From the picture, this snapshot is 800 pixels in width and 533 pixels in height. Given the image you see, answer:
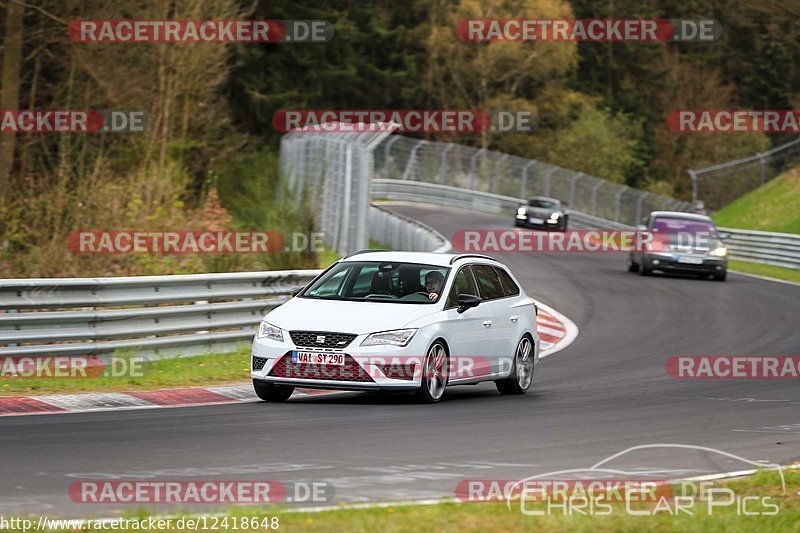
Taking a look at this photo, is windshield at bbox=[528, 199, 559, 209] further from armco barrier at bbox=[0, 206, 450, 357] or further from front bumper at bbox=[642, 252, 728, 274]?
armco barrier at bbox=[0, 206, 450, 357]

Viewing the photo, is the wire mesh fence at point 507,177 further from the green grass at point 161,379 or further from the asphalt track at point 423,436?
the green grass at point 161,379

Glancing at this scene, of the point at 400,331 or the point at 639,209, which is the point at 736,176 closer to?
the point at 639,209

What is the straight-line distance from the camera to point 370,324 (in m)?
13.3

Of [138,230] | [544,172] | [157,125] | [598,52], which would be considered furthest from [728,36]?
[138,230]

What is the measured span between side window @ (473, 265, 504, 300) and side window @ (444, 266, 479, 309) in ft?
0.57

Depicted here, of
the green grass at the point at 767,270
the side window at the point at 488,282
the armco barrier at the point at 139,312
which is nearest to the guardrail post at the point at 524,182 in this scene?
the green grass at the point at 767,270

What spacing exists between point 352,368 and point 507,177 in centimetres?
5470

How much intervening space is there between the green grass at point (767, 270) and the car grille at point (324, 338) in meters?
24.9

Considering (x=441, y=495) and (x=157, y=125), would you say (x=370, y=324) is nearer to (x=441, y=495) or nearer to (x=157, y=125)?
(x=441, y=495)

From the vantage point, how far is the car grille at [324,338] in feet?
43.3

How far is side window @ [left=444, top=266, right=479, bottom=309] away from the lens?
1438cm

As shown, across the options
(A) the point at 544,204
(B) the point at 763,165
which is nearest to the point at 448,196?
(A) the point at 544,204

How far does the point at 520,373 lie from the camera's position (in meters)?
15.4

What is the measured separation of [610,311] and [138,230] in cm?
898
